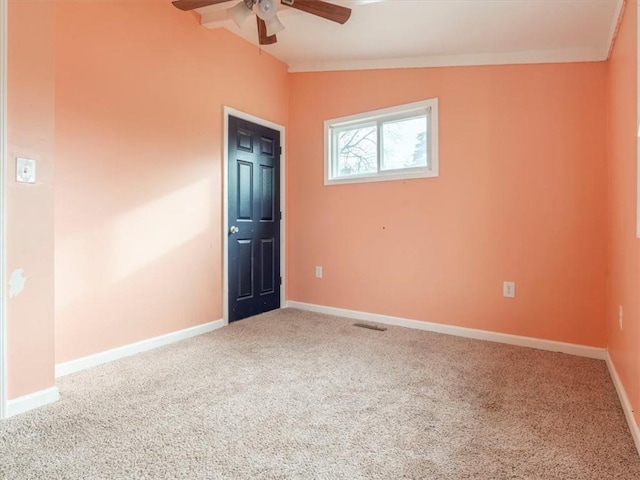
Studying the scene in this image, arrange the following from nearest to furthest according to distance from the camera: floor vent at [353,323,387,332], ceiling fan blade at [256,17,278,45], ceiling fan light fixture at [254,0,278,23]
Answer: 1. ceiling fan light fixture at [254,0,278,23]
2. ceiling fan blade at [256,17,278,45]
3. floor vent at [353,323,387,332]

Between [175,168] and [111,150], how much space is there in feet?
1.64

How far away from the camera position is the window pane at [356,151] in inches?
140

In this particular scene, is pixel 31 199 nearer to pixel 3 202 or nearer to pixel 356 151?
pixel 3 202

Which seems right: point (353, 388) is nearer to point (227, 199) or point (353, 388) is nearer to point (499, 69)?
point (227, 199)

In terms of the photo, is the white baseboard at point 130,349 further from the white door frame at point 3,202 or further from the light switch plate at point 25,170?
the light switch plate at point 25,170

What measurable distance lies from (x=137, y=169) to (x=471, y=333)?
116 inches

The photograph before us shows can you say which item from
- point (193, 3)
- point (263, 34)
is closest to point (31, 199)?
point (193, 3)

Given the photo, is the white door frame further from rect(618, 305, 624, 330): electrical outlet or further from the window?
rect(618, 305, 624, 330): electrical outlet

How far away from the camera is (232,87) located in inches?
130

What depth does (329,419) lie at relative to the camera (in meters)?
1.67

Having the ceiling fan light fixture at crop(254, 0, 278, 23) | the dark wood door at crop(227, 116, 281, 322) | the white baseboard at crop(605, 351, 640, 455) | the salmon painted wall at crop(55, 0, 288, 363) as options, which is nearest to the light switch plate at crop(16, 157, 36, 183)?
the salmon painted wall at crop(55, 0, 288, 363)

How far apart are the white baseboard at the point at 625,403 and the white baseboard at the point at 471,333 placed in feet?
0.77

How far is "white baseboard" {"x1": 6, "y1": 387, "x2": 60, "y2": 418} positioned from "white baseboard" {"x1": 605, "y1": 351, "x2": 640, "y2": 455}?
8.86 ft

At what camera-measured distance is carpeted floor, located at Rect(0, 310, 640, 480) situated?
1328mm
